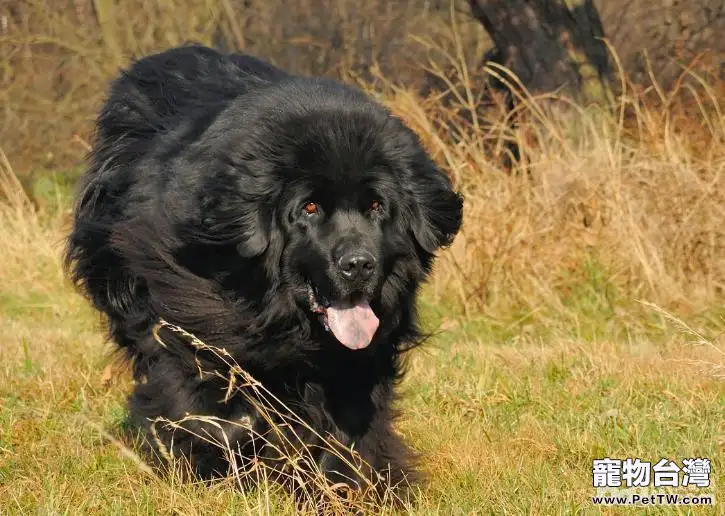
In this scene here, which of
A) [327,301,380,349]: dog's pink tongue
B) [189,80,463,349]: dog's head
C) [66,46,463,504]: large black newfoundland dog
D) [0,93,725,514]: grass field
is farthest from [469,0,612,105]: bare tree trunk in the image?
[327,301,380,349]: dog's pink tongue

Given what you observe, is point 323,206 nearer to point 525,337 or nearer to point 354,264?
point 354,264

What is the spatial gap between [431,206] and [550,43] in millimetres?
5026

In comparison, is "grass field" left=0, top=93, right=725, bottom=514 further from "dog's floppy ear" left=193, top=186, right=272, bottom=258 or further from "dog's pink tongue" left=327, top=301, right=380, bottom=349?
"dog's floppy ear" left=193, top=186, right=272, bottom=258

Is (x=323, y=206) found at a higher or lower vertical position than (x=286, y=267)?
higher

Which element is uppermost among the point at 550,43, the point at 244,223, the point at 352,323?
the point at 244,223

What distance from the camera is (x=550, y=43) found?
8.99m

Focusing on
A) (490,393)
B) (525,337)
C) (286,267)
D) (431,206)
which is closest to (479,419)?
(490,393)

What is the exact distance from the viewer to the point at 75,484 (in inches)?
164

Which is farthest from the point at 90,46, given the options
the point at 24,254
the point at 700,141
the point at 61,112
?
the point at 700,141

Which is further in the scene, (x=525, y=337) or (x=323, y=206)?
(x=525, y=337)

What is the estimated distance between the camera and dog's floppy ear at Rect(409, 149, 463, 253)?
4.32 m

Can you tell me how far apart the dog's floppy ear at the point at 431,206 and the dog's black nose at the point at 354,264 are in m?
0.45

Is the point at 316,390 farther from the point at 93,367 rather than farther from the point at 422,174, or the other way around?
the point at 93,367

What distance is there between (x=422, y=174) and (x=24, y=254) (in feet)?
18.1
